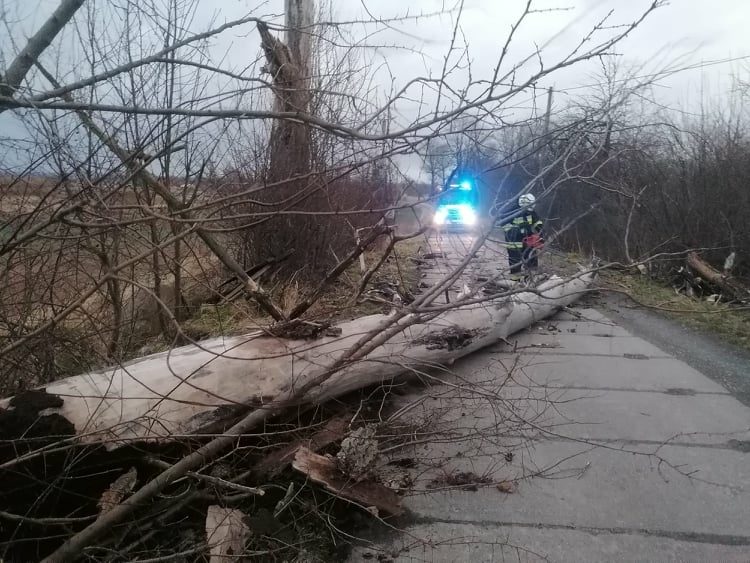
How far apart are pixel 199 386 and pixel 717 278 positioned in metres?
8.32

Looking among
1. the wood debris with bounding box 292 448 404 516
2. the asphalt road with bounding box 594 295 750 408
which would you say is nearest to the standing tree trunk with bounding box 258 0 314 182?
the wood debris with bounding box 292 448 404 516

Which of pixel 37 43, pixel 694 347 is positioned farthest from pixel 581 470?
pixel 37 43

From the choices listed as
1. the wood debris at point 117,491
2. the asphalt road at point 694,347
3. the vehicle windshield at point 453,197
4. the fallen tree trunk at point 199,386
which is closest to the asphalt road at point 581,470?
the asphalt road at point 694,347

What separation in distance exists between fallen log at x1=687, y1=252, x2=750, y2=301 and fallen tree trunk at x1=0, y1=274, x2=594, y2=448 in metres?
5.99

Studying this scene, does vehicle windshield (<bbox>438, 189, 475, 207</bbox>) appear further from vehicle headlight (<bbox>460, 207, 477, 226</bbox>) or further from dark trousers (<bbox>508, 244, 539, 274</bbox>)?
dark trousers (<bbox>508, 244, 539, 274</bbox>)

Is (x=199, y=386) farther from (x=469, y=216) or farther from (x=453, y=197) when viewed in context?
(x=469, y=216)

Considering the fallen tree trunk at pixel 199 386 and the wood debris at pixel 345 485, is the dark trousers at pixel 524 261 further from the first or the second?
the wood debris at pixel 345 485

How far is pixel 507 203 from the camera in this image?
3223 mm

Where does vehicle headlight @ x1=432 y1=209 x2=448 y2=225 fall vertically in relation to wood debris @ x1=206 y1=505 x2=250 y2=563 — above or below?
above

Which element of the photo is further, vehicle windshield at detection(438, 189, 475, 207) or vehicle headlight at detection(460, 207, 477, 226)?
vehicle headlight at detection(460, 207, 477, 226)

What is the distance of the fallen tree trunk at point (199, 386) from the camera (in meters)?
2.38

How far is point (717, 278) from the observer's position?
7.89 metres

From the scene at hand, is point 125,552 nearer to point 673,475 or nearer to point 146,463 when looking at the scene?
point 146,463

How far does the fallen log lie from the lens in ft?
24.2
